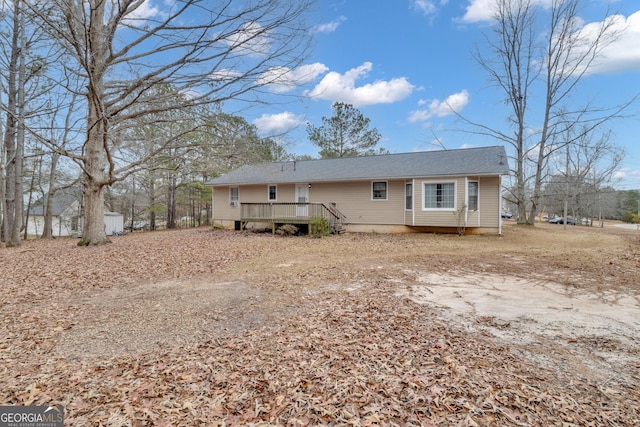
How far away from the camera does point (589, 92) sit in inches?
748

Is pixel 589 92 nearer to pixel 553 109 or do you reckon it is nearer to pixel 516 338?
pixel 553 109

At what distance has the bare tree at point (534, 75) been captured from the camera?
19484 mm

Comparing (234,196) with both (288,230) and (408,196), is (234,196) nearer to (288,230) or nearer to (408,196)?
(288,230)

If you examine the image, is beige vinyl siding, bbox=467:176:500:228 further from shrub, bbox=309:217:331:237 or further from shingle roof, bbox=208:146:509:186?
shrub, bbox=309:217:331:237

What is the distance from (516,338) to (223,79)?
7569mm

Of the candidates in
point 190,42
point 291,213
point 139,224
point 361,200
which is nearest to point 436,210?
point 361,200

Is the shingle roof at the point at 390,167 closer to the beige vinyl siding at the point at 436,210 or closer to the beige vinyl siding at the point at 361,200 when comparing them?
the beige vinyl siding at the point at 436,210

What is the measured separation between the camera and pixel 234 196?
1936cm

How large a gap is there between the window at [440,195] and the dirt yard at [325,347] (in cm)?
747

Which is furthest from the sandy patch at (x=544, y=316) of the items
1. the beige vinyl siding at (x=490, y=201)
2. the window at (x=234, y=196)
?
the window at (x=234, y=196)

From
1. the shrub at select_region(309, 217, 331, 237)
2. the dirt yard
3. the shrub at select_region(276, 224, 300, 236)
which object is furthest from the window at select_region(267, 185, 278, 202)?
the dirt yard

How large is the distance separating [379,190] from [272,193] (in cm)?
632

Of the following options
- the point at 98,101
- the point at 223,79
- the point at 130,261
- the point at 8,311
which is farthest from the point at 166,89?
the point at 8,311

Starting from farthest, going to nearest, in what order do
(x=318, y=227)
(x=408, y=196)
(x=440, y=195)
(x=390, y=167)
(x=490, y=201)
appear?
(x=390, y=167) → (x=408, y=196) → (x=440, y=195) → (x=318, y=227) → (x=490, y=201)
